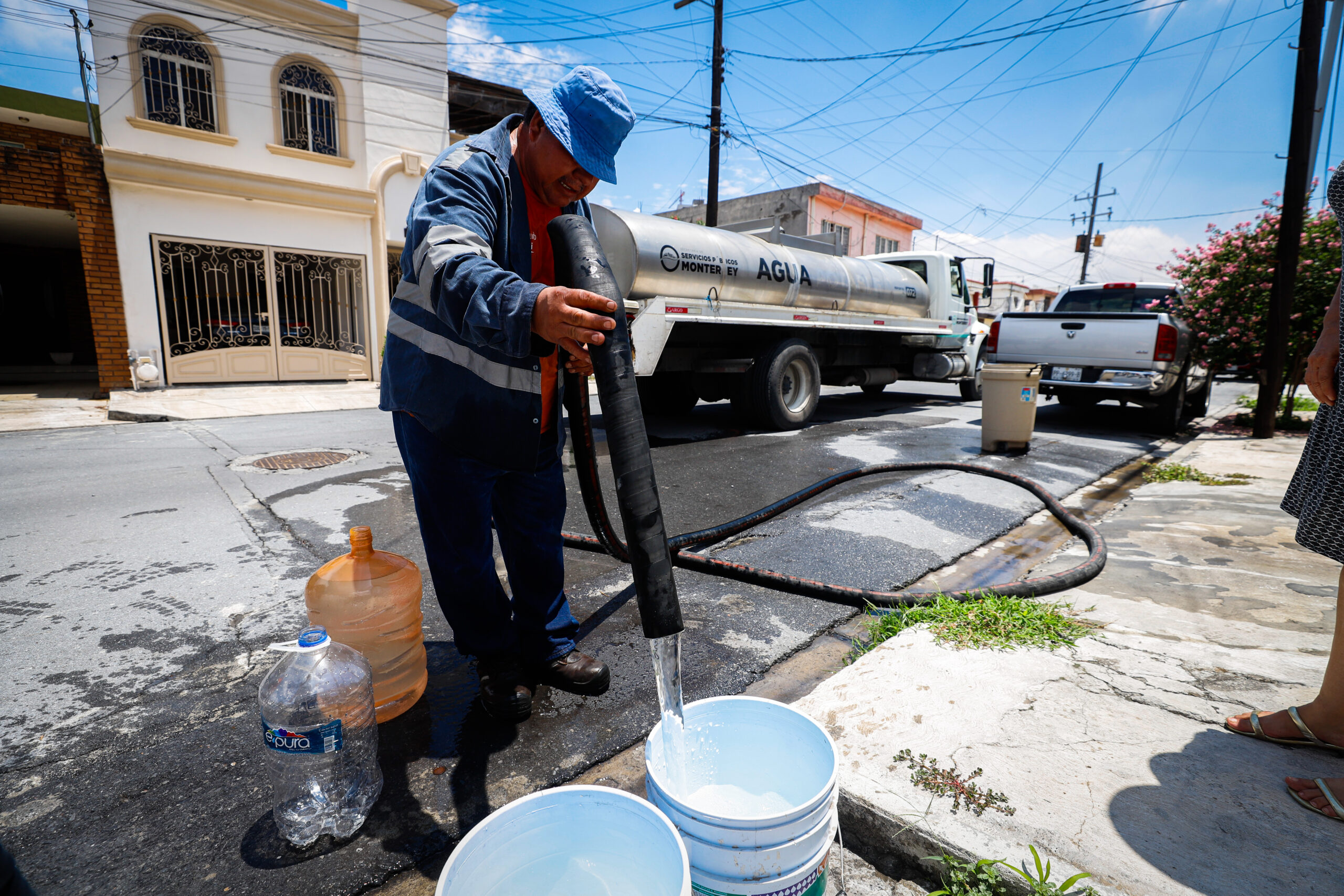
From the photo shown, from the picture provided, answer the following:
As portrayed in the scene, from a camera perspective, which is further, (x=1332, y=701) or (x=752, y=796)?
(x=1332, y=701)

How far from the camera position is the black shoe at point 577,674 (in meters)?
2.13

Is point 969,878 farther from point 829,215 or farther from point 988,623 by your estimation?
point 829,215

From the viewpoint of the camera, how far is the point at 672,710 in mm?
1421

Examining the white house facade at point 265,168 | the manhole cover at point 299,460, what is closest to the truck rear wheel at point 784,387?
the manhole cover at point 299,460

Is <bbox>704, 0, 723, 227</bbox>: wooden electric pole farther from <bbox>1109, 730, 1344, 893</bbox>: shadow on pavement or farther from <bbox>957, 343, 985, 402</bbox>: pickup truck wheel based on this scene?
<bbox>1109, 730, 1344, 893</bbox>: shadow on pavement

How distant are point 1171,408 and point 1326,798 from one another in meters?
8.31

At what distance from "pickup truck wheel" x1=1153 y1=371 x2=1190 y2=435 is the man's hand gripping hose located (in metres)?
4.92

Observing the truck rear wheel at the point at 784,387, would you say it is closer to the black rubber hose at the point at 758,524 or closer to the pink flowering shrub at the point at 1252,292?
the black rubber hose at the point at 758,524

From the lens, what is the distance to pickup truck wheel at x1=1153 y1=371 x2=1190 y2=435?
8086 mm

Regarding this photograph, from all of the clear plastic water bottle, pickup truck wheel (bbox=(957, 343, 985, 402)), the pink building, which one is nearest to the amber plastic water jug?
the clear plastic water bottle

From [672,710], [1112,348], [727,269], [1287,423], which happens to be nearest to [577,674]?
[672,710]

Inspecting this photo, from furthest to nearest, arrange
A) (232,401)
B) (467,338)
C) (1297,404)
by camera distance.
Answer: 1. (1297,404)
2. (232,401)
3. (467,338)

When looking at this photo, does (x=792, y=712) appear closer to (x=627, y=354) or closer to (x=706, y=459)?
(x=627, y=354)

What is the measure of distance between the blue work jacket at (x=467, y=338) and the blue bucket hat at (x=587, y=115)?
18 centimetres
